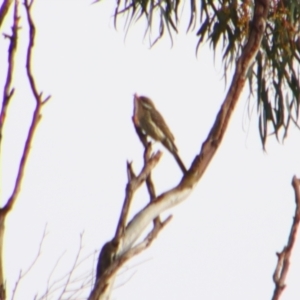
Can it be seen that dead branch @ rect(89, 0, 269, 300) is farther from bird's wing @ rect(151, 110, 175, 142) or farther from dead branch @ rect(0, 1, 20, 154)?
bird's wing @ rect(151, 110, 175, 142)

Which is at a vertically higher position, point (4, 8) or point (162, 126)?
point (162, 126)

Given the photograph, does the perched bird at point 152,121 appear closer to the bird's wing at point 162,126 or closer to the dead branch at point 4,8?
the bird's wing at point 162,126

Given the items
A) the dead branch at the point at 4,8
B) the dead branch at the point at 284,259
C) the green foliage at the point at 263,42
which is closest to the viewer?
the dead branch at the point at 284,259

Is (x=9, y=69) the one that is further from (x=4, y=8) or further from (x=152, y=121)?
(x=152, y=121)

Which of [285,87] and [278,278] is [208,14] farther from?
[278,278]

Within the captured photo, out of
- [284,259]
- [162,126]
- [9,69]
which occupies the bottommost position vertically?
[284,259]

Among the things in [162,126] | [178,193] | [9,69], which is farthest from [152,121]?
[9,69]

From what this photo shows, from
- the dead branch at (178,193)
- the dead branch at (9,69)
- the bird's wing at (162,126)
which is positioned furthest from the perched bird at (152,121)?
the dead branch at (9,69)

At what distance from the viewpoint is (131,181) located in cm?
240

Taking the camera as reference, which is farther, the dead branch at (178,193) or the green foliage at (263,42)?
the green foliage at (263,42)

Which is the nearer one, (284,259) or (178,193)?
(284,259)

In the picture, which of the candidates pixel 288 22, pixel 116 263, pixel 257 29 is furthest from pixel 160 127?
pixel 116 263

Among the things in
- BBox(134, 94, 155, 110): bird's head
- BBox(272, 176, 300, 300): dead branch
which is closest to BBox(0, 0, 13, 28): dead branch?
BBox(272, 176, 300, 300): dead branch

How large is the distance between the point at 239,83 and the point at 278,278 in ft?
2.02
